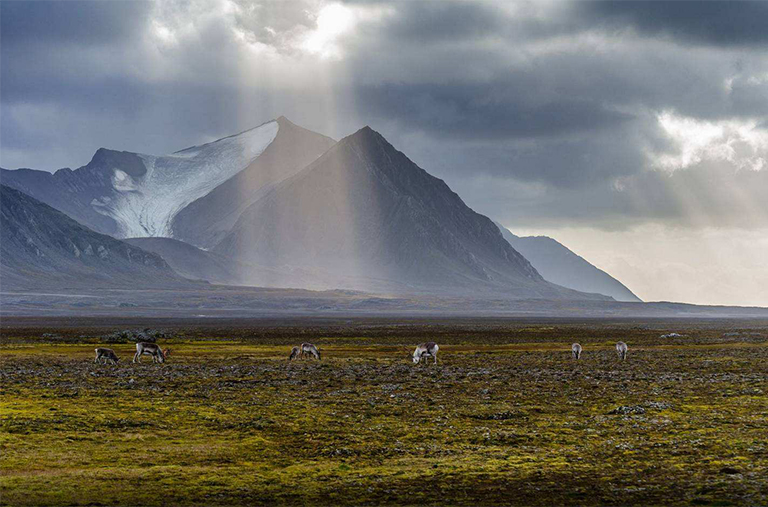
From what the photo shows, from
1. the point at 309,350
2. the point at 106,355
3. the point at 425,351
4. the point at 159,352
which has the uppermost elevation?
the point at 425,351

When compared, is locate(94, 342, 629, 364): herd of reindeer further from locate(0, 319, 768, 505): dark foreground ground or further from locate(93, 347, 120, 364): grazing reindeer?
locate(0, 319, 768, 505): dark foreground ground

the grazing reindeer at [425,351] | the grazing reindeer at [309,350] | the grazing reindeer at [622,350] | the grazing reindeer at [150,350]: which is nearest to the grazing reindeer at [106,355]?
the grazing reindeer at [150,350]

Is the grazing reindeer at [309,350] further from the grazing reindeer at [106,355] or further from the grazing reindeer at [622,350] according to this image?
the grazing reindeer at [622,350]

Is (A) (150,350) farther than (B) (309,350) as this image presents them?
No

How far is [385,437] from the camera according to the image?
25.8 meters

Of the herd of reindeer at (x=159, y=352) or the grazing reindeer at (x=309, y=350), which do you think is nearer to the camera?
the herd of reindeer at (x=159, y=352)

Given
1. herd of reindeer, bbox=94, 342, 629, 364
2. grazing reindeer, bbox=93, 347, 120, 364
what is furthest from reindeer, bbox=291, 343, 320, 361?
grazing reindeer, bbox=93, 347, 120, 364

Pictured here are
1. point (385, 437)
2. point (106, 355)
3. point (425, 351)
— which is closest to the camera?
point (385, 437)

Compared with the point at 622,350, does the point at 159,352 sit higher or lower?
lower

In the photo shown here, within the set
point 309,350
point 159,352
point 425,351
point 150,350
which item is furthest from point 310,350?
point 150,350

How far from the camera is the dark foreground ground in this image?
762 inches

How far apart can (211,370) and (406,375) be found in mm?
12464

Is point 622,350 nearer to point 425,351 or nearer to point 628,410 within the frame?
point 425,351

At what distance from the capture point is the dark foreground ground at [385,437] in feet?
63.5
